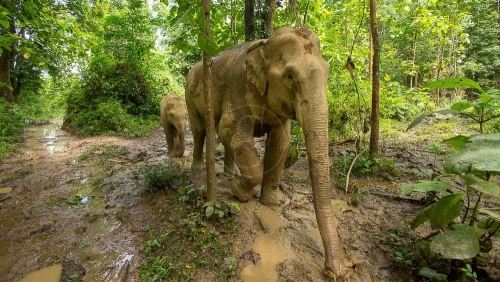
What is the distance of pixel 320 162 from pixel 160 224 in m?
2.09

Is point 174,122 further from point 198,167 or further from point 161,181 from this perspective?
point 161,181

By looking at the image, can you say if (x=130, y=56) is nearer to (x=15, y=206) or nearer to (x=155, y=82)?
(x=155, y=82)

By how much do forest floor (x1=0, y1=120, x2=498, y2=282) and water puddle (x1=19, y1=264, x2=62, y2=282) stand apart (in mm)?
14

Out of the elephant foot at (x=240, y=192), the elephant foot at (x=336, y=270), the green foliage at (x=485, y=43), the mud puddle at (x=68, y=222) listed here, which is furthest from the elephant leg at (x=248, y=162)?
the green foliage at (x=485, y=43)

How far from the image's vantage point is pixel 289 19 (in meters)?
6.14

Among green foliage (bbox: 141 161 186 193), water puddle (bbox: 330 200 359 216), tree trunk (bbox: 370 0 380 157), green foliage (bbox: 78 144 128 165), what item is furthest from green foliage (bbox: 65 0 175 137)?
water puddle (bbox: 330 200 359 216)

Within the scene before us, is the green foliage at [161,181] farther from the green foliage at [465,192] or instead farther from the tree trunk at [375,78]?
the tree trunk at [375,78]

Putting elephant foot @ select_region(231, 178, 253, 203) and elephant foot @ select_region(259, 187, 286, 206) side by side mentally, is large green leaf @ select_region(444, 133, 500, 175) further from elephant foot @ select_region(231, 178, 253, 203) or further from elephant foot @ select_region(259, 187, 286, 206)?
elephant foot @ select_region(231, 178, 253, 203)

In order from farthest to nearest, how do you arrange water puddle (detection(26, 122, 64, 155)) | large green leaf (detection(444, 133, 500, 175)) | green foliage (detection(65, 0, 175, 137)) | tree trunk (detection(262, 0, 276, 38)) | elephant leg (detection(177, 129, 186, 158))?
green foliage (detection(65, 0, 175, 137)) → water puddle (detection(26, 122, 64, 155)) → elephant leg (detection(177, 129, 186, 158)) → tree trunk (detection(262, 0, 276, 38)) → large green leaf (detection(444, 133, 500, 175))

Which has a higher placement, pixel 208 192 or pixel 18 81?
pixel 18 81

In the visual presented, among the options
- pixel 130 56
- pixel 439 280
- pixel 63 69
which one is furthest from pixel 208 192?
pixel 63 69

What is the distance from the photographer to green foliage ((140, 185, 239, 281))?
2619 millimetres

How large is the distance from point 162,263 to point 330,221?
5.37 feet

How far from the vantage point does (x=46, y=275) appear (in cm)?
271
